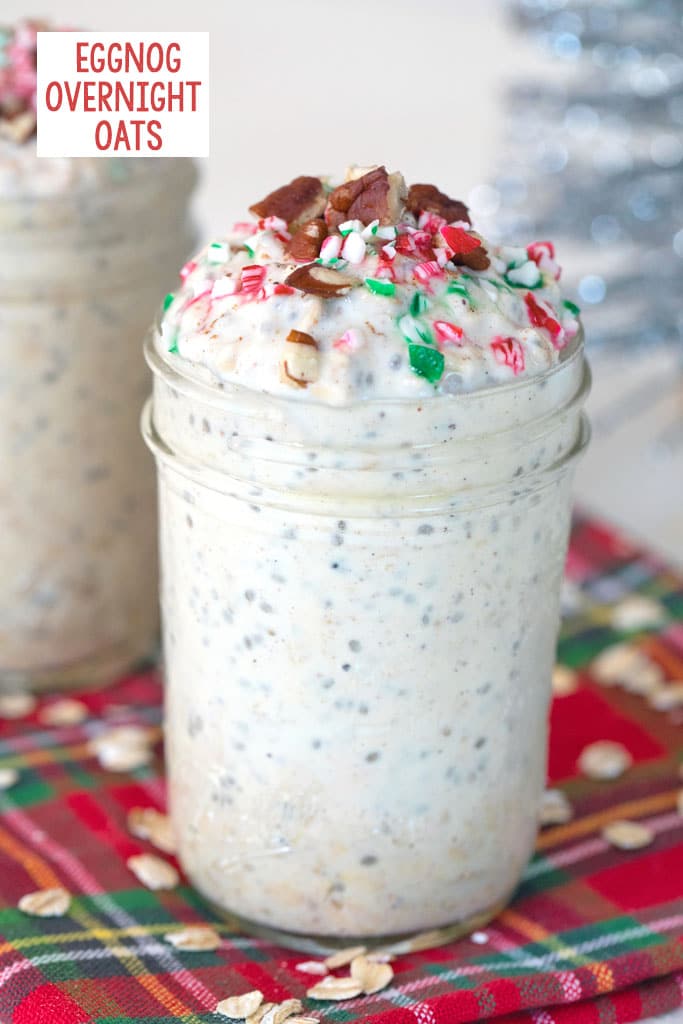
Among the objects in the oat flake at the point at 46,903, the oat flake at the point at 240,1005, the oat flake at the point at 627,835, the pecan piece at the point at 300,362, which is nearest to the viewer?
the pecan piece at the point at 300,362

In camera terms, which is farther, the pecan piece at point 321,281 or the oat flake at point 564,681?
the oat flake at point 564,681

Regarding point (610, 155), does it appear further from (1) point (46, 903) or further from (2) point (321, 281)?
(1) point (46, 903)

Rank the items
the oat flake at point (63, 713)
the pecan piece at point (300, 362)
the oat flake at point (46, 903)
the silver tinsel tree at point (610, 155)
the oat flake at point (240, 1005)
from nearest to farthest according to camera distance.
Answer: the pecan piece at point (300, 362)
the oat flake at point (240, 1005)
the oat flake at point (46, 903)
the oat flake at point (63, 713)
the silver tinsel tree at point (610, 155)

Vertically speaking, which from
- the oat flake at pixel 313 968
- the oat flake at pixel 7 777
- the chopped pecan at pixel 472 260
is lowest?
the oat flake at pixel 313 968

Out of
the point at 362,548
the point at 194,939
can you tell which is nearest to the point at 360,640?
the point at 362,548

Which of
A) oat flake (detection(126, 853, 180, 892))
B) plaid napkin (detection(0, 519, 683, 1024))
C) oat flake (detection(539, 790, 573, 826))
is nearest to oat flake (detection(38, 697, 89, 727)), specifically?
plaid napkin (detection(0, 519, 683, 1024))

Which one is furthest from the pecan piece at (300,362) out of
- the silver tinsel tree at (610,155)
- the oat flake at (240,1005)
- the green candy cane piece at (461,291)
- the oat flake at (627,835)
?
the silver tinsel tree at (610,155)

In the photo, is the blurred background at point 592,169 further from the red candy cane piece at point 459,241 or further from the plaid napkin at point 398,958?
the plaid napkin at point 398,958

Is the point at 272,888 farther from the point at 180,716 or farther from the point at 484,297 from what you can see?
the point at 484,297
